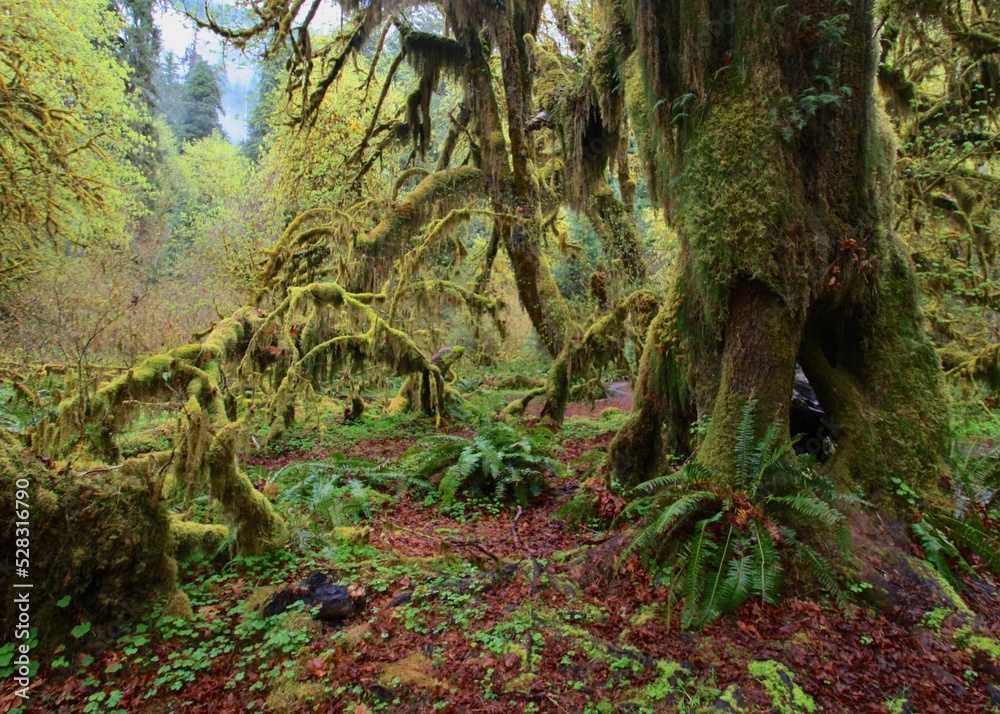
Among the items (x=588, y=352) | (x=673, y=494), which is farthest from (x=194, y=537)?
(x=588, y=352)

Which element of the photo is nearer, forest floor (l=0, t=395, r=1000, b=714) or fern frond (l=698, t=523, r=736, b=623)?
forest floor (l=0, t=395, r=1000, b=714)

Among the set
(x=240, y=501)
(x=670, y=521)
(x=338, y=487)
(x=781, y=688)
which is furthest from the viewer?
(x=338, y=487)

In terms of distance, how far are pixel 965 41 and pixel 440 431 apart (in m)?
9.43

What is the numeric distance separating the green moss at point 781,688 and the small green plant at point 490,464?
3.39m

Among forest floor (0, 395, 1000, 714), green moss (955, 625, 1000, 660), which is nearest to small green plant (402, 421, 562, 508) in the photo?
forest floor (0, 395, 1000, 714)

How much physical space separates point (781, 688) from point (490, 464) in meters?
4.02

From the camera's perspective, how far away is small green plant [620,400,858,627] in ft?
11.1

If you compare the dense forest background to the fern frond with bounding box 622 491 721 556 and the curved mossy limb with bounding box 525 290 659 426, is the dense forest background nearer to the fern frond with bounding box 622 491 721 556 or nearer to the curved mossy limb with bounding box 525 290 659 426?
the fern frond with bounding box 622 491 721 556

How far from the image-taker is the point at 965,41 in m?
6.89

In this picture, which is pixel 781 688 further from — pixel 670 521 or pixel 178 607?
pixel 178 607

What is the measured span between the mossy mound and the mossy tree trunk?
4103 mm

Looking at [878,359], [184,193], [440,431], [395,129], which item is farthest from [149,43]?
[878,359]

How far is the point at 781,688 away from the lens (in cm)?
282

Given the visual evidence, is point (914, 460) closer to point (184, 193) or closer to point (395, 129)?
point (395, 129)
